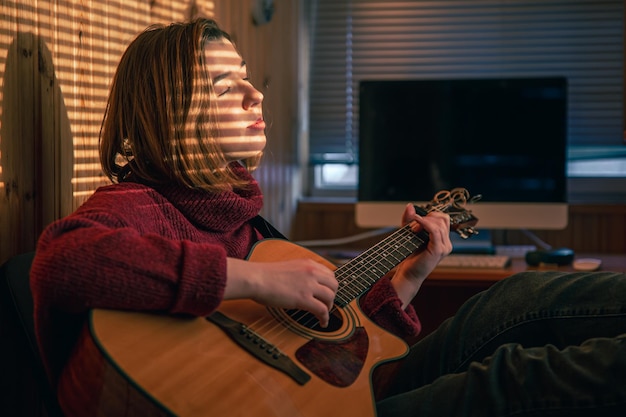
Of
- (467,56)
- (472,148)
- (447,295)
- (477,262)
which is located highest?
(467,56)

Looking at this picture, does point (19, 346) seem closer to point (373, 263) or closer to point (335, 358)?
point (335, 358)

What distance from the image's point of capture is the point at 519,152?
7.20ft

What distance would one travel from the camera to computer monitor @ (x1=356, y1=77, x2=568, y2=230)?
7.17 feet

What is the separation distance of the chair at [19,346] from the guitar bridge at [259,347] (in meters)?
0.24

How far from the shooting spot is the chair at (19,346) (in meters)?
1.02

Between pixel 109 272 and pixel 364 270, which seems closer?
pixel 109 272

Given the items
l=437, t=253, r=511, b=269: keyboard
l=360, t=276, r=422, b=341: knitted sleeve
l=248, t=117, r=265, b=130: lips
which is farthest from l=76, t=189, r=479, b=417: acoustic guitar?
l=437, t=253, r=511, b=269: keyboard

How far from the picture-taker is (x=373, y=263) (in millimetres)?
1303

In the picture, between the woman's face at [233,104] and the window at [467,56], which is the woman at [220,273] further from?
the window at [467,56]

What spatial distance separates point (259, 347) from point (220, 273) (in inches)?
4.6

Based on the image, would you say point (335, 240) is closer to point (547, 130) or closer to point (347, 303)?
point (547, 130)

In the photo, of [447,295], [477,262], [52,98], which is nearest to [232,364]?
[52,98]

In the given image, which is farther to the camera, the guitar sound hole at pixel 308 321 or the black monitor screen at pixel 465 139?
the black monitor screen at pixel 465 139

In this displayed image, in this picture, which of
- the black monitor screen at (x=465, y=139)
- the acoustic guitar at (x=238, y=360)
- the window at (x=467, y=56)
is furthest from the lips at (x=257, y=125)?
the window at (x=467, y=56)
